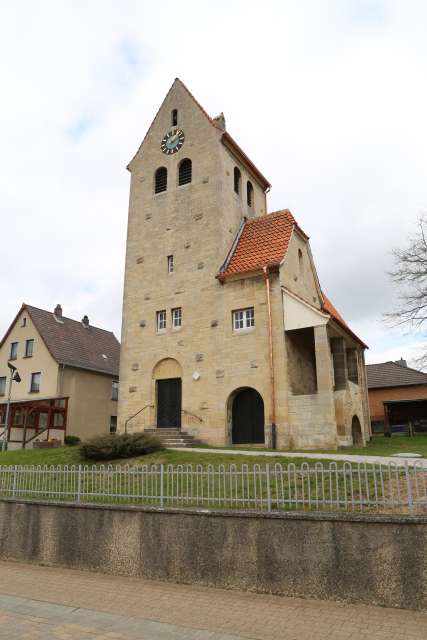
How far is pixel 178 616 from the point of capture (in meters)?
6.95

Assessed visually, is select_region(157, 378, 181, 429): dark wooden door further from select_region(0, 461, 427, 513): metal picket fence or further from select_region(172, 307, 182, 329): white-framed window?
select_region(0, 461, 427, 513): metal picket fence

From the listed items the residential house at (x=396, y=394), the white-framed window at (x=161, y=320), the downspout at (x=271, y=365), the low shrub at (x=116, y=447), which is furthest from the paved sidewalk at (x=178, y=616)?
the residential house at (x=396, y=394)

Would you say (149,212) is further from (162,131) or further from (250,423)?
(250,423)

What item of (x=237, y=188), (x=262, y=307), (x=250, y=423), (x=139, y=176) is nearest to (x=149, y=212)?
(x=139, y=176)

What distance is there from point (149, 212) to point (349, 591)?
2167cm

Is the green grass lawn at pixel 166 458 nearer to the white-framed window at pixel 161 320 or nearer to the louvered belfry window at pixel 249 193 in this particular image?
the white-framed window at pixel 161 320

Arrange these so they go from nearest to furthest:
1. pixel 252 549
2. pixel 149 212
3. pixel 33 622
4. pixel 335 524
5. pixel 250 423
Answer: pixel 33 622
pixel 335 524
pixel 252 549
pixel 250 423
pixel 149 212

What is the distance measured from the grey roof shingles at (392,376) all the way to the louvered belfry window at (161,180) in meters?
23.3

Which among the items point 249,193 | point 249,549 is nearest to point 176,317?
Result: point 249,193

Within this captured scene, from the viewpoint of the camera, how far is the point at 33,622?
6883 mm

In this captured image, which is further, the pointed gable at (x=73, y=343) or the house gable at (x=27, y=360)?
the pointed gable at (x=73, y=343)

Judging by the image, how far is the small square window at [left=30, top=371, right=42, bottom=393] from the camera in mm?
33438

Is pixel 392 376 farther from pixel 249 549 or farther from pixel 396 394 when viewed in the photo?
pixel 249 549

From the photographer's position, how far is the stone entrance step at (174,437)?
20.2 m
